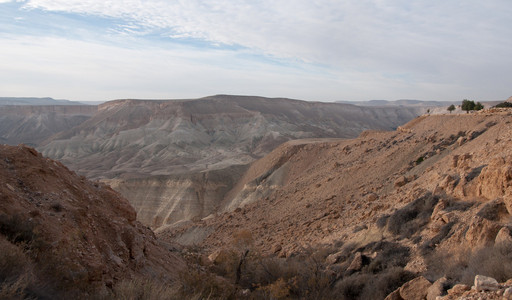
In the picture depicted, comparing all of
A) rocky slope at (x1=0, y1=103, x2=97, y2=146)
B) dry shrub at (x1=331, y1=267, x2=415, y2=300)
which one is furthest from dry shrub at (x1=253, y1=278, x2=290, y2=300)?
rocky slope at (x1=0, y1=103, x2=97, y2=146)

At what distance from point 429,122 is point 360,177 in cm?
843

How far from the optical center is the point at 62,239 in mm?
6988

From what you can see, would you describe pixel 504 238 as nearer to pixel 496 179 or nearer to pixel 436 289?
pixel 436 289

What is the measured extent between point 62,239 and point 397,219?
27.7ft

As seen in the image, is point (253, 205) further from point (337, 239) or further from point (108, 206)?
point (108, 206)

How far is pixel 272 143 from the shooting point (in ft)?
246

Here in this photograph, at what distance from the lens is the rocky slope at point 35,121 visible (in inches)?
4222

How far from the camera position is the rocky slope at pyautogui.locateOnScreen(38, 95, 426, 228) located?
39.2 meters

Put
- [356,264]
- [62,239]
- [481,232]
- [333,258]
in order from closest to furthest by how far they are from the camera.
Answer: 1. [62,239]
2. [481,232]
3. [356,264]
4. [333,258]

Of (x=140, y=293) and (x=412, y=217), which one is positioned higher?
(x=140, y=293)

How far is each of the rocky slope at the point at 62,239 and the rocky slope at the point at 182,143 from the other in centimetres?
2609

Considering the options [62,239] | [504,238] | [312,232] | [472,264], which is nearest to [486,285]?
[472,264]

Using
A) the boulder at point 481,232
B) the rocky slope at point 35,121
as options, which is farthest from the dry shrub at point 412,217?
the rocky slope at point 35,121

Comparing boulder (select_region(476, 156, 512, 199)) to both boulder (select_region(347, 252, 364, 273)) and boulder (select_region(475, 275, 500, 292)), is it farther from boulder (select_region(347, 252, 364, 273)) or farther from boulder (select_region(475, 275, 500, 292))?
boulder (select_region(475, 275, 500, 292))
